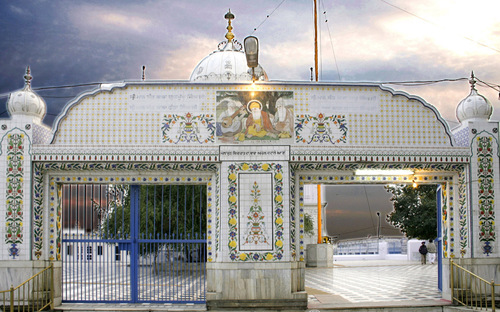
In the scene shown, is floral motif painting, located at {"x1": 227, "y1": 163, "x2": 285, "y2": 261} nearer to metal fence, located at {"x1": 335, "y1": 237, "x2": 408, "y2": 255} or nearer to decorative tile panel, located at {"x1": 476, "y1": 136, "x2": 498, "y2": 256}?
decorative tile panel, located at {"x1": 476, "y1": 136, "x2": 498, "y2": 256}

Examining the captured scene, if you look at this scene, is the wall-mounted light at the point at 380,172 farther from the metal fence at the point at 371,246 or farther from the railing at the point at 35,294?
the metal fence at the point at 371,246

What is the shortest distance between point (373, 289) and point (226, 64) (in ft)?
29.3

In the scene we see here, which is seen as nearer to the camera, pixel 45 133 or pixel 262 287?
pixel 262 287

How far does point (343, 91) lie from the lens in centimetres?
1380

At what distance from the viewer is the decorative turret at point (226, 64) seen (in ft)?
64.9

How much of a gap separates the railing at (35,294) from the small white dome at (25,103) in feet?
11.4

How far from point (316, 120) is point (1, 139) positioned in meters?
7.08

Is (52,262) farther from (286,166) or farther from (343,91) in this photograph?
(343,91)

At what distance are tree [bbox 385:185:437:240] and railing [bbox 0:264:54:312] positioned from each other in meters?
22.6

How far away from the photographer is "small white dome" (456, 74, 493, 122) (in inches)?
537

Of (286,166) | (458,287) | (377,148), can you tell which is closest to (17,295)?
(286,166)

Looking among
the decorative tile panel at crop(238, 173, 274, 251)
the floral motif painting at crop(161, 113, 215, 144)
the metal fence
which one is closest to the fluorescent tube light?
the decorative tile panel at crop(238, 173, 274, 251)

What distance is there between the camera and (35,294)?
1285 centimetres

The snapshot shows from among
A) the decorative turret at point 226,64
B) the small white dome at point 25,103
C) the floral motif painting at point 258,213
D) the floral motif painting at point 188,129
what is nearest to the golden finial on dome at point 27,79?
the small white dome at point 25,103
